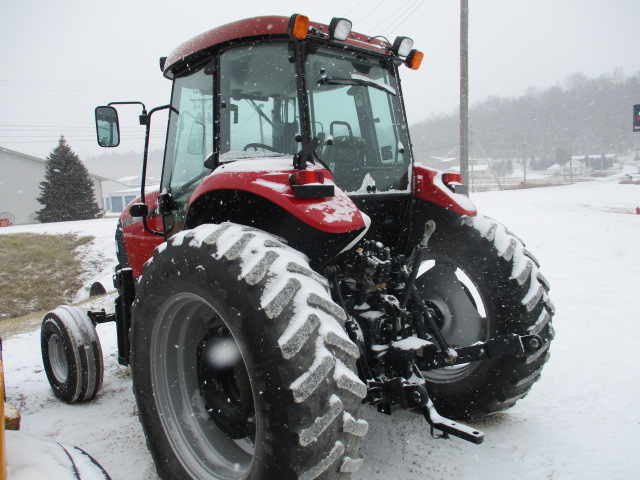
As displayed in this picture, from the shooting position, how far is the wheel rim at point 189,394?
250cm

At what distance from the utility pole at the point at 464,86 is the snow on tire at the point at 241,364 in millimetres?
9991

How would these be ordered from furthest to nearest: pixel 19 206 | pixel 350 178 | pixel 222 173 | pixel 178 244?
pixel 19 206, pixel 350 178, pixel 222 173, pixel 178 244

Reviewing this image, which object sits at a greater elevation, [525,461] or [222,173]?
[222,173]

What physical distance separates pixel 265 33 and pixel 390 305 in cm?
165

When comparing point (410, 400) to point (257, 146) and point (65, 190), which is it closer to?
point (257, 146)

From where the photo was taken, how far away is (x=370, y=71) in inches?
127

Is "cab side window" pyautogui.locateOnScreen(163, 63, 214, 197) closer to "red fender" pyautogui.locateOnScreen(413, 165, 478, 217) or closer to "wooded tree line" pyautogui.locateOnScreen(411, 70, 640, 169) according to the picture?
"red fender" pyautogui.locateOnScreen(413, 165, 478, 217)

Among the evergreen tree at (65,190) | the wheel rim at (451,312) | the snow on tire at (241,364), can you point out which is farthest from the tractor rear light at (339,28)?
the evergreen tree at (65,190)

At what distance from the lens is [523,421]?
3229 millimetres

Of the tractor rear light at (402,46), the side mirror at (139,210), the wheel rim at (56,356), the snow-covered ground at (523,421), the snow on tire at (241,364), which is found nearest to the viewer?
the snow on tire at (241,364)

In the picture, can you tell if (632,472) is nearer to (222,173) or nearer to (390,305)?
(390,305)

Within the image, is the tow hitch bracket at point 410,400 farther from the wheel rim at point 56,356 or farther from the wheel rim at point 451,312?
the wheel rim at point 56,356

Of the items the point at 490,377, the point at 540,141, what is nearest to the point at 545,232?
the point at 490,377

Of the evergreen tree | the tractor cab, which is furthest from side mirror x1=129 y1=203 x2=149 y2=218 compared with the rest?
the evergreen tree
